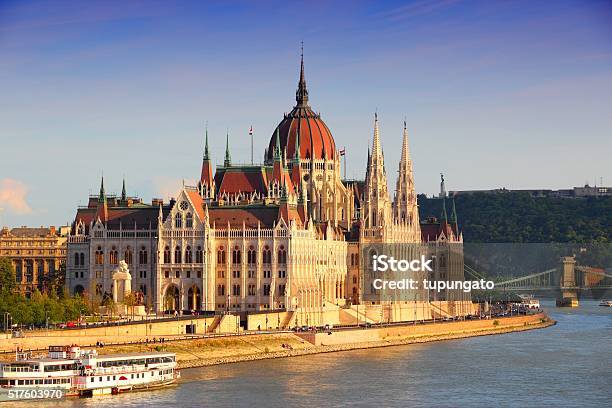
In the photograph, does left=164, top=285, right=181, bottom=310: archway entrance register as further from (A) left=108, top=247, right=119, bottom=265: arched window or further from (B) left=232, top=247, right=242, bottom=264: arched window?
(A) left=108, top=247, right=119, bottom=265: arched window

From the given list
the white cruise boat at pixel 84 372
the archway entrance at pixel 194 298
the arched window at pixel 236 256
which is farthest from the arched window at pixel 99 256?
the white cruise boat at pixel 84 372

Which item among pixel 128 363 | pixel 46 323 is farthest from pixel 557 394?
pixel 46 323

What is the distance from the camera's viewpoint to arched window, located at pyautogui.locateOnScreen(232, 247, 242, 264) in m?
185

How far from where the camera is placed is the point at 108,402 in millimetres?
119312

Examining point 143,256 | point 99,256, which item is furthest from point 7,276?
point 143,256

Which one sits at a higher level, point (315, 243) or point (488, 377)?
point (315, 243)

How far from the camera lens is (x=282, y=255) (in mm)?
184000

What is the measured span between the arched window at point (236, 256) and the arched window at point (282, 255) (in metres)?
4.11

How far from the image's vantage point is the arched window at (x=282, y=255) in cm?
18388

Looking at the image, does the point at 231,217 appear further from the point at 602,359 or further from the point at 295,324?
the point at 602,359

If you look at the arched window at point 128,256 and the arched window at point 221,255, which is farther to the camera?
the arched window at point 128,256

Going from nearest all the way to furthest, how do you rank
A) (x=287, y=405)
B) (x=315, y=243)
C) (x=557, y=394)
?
(x=287, y=405) → (x=557, y=394) → (x=315, y=243)

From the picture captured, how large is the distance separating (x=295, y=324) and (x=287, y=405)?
189 ft

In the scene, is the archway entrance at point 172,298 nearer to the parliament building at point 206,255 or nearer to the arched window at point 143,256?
the parliament building at point 206,255
